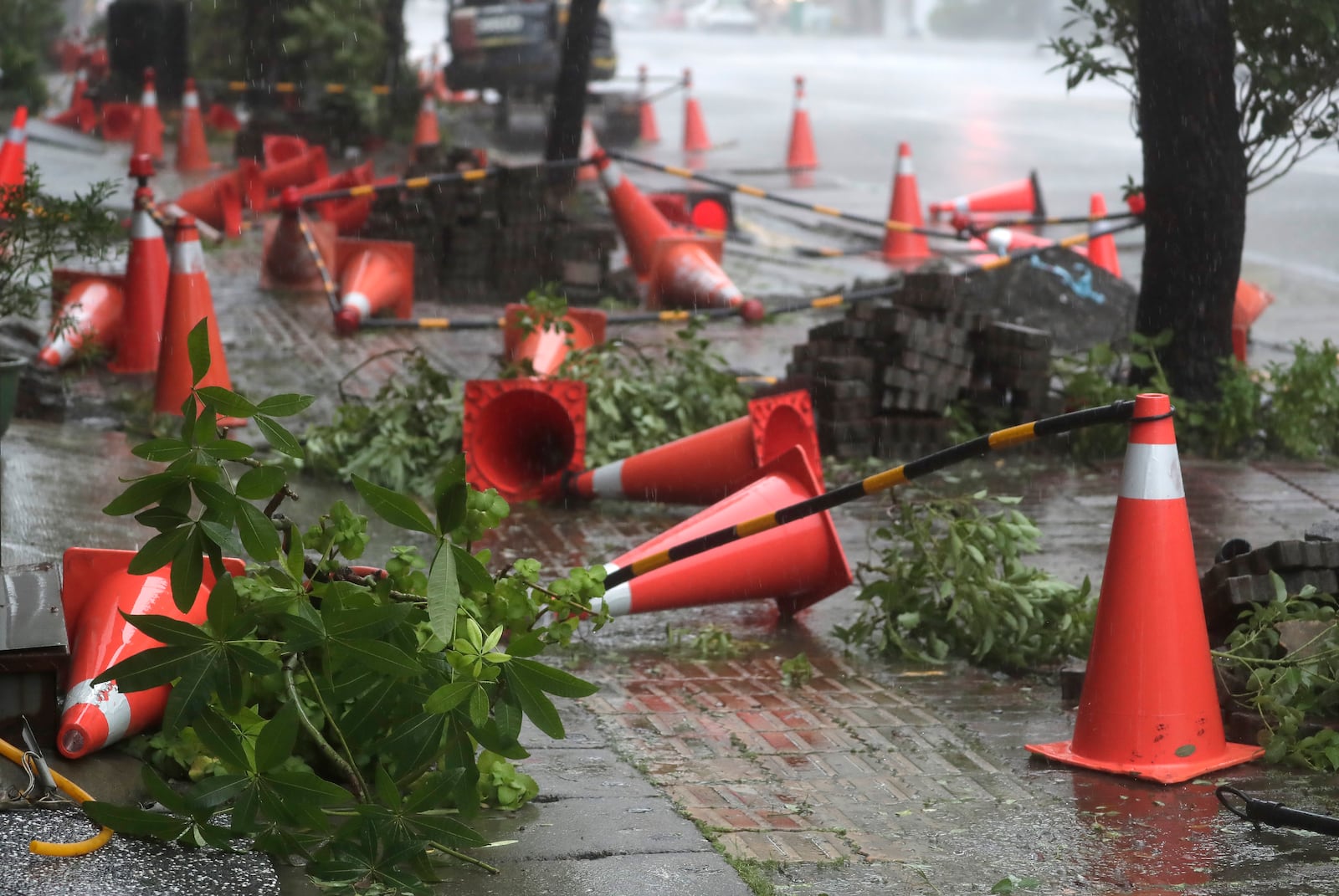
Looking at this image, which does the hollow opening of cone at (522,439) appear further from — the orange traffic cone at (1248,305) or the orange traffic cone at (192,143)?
the orange traffic cone at (192,143)

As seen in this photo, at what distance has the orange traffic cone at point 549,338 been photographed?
7180mm

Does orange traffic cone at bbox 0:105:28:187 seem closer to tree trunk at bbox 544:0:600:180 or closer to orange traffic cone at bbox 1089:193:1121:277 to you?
tree trunk at bbox 544:0:600:180

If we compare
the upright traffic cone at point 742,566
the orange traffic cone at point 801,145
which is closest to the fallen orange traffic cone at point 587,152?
the orange traffic cone at point 801,145

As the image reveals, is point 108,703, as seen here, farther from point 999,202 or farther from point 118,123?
point 118,123

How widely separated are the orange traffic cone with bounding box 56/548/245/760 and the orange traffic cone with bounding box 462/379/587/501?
260 centimetres

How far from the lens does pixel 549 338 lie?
293 inches

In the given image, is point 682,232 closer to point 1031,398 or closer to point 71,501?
point 1031,398

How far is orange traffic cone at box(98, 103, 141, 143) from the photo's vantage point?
64.7 feet

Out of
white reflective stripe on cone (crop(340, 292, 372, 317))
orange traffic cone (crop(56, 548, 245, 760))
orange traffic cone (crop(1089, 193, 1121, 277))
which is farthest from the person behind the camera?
orange traffic cone (crop(1089, 193, 1121, 277))

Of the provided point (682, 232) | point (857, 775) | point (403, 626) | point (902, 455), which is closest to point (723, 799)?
point (857, 775)

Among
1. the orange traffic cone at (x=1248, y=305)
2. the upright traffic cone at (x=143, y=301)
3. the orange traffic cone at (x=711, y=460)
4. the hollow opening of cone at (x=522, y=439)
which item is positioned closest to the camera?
the orange traffic cone at (x=711, y=460)

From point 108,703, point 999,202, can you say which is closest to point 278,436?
point 108,703

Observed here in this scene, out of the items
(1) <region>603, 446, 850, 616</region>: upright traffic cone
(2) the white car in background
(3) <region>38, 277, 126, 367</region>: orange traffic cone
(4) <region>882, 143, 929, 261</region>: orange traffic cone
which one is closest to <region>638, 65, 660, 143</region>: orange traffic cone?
(4) <region>882, 143, 929, 261</region>: orange traffic cone

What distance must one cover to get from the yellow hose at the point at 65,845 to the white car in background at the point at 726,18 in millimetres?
58993
